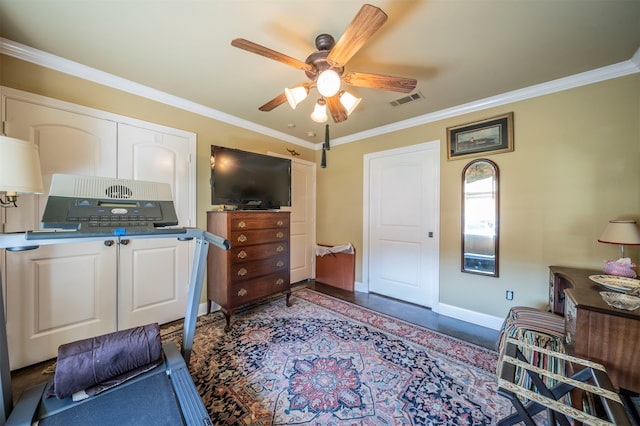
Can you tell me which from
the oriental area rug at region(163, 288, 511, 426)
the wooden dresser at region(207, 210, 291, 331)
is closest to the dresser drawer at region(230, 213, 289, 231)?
the wooden dresser at region(207, 210, 291, 331)

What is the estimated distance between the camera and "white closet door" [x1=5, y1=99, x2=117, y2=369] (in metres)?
1.83

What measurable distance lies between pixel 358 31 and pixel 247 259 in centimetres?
228

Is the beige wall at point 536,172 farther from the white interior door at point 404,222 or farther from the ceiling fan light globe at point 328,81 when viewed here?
the ceiling fan light globe at point 328,81

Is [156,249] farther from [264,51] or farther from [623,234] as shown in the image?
[623,234]

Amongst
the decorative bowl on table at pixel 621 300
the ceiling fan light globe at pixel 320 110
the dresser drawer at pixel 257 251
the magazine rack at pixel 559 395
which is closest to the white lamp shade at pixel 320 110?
the ceiling fan light globe at pixel 320 110

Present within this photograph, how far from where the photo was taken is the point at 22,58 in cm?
183

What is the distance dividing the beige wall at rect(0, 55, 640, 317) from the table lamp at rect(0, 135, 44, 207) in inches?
39.0

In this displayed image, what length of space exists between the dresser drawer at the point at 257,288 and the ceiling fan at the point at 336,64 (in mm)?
1951

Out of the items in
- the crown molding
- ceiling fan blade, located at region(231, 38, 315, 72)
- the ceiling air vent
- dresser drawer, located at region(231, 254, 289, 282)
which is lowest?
dresser drawer, located at region(231, 254, 289, 282)

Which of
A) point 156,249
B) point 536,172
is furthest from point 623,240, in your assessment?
point 156,249

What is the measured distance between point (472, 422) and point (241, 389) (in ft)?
4.90

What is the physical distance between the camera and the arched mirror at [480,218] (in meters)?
2.58

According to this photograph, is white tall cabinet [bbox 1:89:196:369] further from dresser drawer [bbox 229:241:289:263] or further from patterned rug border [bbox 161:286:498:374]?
dresser drawer [bbox 229:241:289:263]

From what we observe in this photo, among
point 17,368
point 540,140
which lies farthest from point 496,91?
point 17,368
